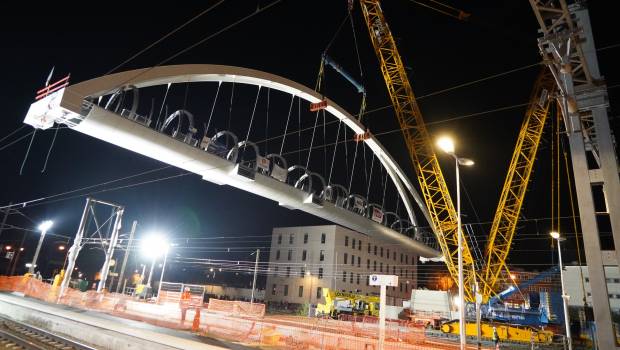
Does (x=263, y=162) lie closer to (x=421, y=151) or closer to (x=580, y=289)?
(x=421, y=151)

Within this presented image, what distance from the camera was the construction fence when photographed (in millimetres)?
18906

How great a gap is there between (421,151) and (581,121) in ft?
112

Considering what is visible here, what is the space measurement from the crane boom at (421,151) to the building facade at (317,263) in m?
25.6

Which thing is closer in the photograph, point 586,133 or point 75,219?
point 586,133

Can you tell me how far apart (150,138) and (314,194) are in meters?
13.7

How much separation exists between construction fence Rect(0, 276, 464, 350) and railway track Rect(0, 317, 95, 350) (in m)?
5.89

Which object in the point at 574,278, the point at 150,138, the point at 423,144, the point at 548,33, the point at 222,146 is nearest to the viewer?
the point at 548,33

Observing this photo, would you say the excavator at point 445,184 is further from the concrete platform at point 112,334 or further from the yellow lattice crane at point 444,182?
the concrete platform at point 112,334

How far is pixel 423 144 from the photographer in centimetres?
4325

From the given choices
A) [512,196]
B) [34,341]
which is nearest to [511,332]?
[512,196]

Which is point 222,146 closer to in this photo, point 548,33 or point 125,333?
point 125,333

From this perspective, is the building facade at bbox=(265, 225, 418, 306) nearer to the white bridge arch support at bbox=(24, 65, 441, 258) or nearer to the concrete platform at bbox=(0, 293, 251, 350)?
the white bridge arch support at bbox=(24, 65, 441, 258)

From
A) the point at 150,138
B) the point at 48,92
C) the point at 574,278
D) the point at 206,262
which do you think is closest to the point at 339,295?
the point at 150,138

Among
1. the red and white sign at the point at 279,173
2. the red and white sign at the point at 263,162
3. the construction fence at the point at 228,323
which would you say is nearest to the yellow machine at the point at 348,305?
the construction fence at the point at 228,323
